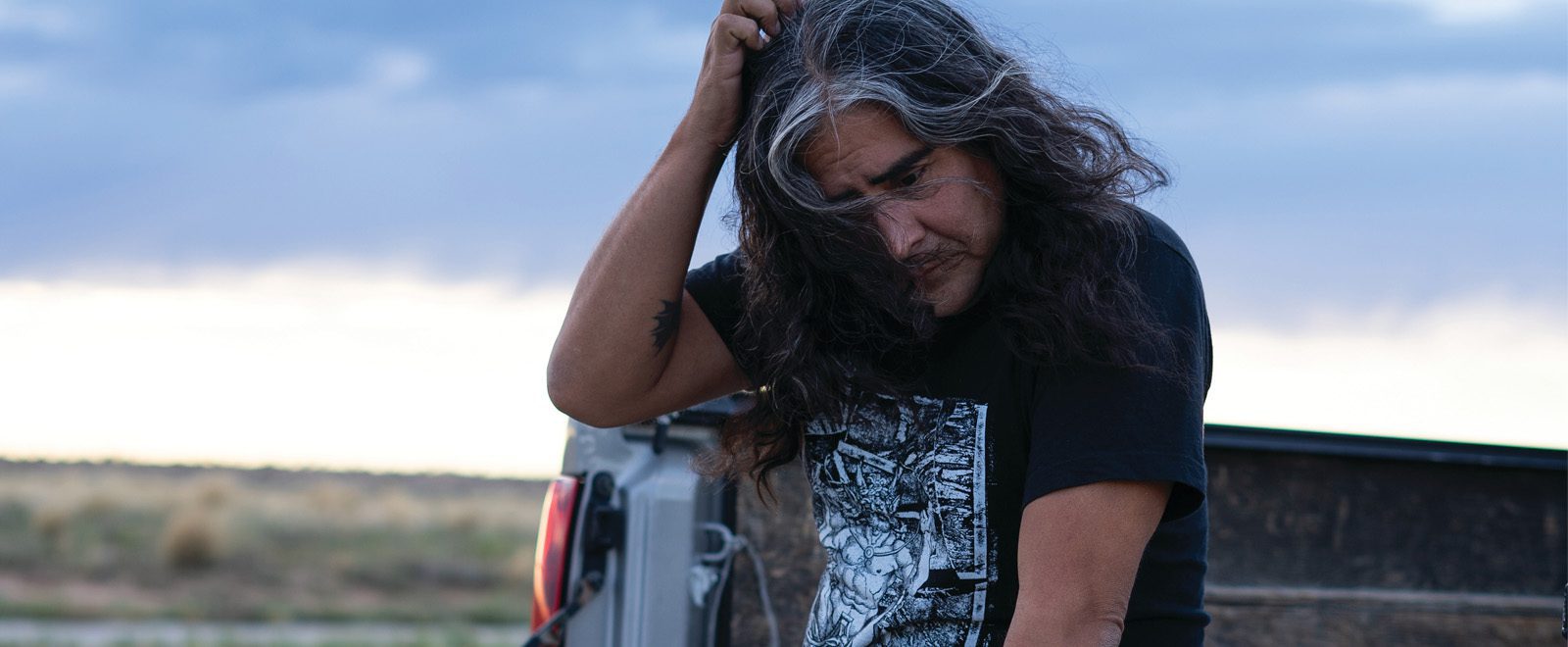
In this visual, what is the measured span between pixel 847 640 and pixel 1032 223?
0.55 m

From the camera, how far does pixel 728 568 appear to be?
2555 mm

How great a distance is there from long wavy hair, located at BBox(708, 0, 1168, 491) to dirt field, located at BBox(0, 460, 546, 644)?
10.4 m

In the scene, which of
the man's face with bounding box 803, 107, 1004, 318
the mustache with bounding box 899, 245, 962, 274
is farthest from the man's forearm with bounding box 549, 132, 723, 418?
the mustache with bounding box 899, 245, 962, 274

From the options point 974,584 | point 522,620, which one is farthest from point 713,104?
point 522,620

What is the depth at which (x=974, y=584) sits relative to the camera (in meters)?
1.62

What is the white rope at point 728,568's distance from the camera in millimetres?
2547

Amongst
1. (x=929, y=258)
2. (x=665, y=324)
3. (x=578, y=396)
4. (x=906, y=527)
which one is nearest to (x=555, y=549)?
(x=578, y=396)

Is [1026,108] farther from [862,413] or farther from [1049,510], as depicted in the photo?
[1049,510]

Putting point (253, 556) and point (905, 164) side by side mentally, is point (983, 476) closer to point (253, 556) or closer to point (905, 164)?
point (905, 164)

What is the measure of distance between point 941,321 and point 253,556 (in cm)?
1742

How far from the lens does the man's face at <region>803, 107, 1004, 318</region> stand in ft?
5.50

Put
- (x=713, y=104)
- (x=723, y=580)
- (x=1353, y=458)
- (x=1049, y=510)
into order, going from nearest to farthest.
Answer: (x=1049, y=510)
(x=713, y=104)
(x=723, y=580)
(x=1353, y=458)

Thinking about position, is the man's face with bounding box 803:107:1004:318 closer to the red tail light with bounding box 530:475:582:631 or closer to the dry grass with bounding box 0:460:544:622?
the red tail light with bounding box 530:475:582:631

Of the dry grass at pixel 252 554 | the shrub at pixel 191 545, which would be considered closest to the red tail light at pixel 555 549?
the dry grass at pixel 252 554
